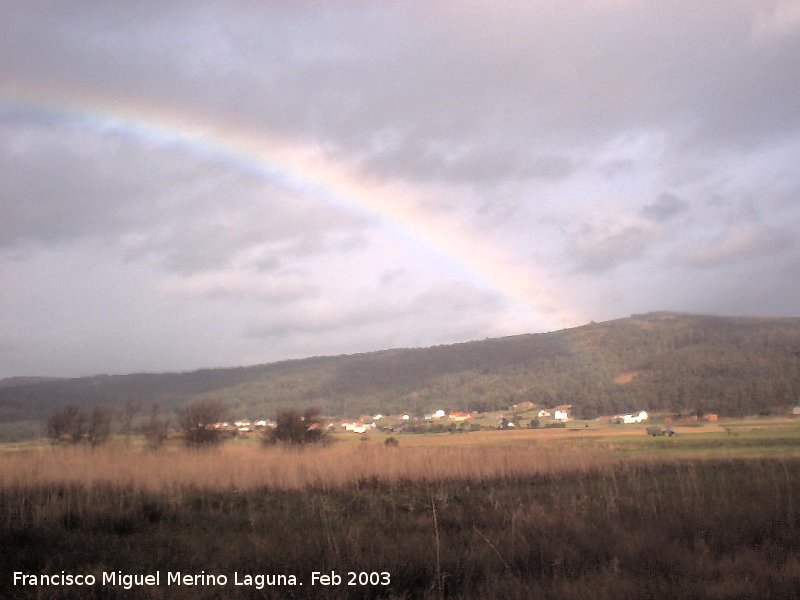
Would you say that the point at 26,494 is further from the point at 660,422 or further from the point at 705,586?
the point at 660,422

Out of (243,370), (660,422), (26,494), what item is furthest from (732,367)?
(26,494)

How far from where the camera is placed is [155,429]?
99.6ft

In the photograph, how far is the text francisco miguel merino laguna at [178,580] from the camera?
651cm

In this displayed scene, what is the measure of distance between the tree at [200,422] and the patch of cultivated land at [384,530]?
15.0m

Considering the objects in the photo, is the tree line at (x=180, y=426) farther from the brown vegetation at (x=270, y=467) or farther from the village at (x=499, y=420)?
the village at (x=499, y=420)

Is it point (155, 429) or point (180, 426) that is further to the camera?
point (180, 426)

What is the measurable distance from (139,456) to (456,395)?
250 feet

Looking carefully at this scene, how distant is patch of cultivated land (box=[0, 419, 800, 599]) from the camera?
6402mm

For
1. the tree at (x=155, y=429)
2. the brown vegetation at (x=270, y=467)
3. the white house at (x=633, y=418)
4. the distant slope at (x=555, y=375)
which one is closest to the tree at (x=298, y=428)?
the tree at (x=155, y=429)

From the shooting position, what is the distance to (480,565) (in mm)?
6988

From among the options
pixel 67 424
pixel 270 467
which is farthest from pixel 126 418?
pixel 270 467

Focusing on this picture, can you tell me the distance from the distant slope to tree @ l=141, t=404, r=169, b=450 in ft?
63.3

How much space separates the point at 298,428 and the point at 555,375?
201ft

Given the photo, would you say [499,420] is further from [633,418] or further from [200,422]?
[200,422]
